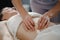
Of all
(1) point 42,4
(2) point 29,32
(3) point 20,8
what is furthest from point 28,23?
(1) point 42,4

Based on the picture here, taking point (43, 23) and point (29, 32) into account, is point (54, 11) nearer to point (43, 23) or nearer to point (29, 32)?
point (43, 23)

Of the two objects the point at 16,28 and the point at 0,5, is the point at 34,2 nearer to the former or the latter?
the point at 16,28

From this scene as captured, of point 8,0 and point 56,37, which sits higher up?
point 56,37

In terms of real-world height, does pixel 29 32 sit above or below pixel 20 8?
below

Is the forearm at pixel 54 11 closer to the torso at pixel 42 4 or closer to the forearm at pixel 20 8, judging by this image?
the torso at pixel 42 4

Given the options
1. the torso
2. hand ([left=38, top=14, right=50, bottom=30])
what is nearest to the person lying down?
hand ([left=38, top=14, right=50, bottom=30])

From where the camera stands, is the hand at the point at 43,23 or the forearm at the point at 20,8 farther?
the forearm at the point at 20,8

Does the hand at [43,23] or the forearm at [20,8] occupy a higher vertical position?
the forearm at [20,8]

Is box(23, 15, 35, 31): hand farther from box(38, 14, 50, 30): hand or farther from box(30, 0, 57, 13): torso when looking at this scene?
box(30, 0, 57, 13): torso

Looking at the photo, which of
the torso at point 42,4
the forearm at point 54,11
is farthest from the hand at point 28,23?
the torso at point 42,4

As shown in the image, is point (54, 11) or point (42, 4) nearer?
point (54, 11)

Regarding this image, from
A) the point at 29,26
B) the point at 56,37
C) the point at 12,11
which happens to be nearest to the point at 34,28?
the point at 29,26

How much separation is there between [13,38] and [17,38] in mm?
34

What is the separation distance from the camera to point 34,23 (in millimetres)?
1216
